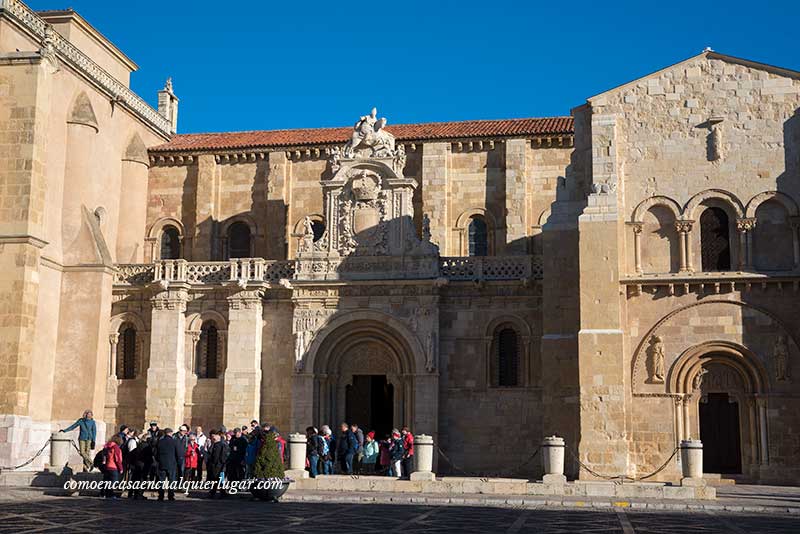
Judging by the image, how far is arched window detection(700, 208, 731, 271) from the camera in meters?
27.0

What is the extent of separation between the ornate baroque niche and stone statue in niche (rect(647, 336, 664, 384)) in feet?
24.3

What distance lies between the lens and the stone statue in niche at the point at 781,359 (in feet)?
84.3

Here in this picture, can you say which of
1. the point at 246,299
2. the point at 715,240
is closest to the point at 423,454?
the point at 715,240

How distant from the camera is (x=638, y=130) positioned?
2736 centimetres

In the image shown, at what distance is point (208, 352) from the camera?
1289 inches

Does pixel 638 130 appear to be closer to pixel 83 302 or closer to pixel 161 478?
pixel 161 478

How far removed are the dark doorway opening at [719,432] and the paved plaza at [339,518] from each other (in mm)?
7805

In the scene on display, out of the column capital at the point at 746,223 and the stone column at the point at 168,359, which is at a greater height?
the column capital at the point at 746,223

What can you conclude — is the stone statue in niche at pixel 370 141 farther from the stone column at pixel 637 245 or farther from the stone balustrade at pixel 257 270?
the stone column at pixel 637 245

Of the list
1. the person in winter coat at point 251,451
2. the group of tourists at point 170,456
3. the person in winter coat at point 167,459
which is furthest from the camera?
the person in winter coat at point 251,451

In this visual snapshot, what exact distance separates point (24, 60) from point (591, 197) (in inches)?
653

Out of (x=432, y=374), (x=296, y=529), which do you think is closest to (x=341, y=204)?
(x=432, y=374)

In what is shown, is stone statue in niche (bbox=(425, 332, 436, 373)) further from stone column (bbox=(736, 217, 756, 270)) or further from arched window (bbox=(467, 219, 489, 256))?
stone column (bbox=(736, 217, 756, 270))

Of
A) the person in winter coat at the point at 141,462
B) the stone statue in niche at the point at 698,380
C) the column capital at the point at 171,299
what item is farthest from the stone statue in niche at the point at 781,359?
the column capital at the point at 171,299
